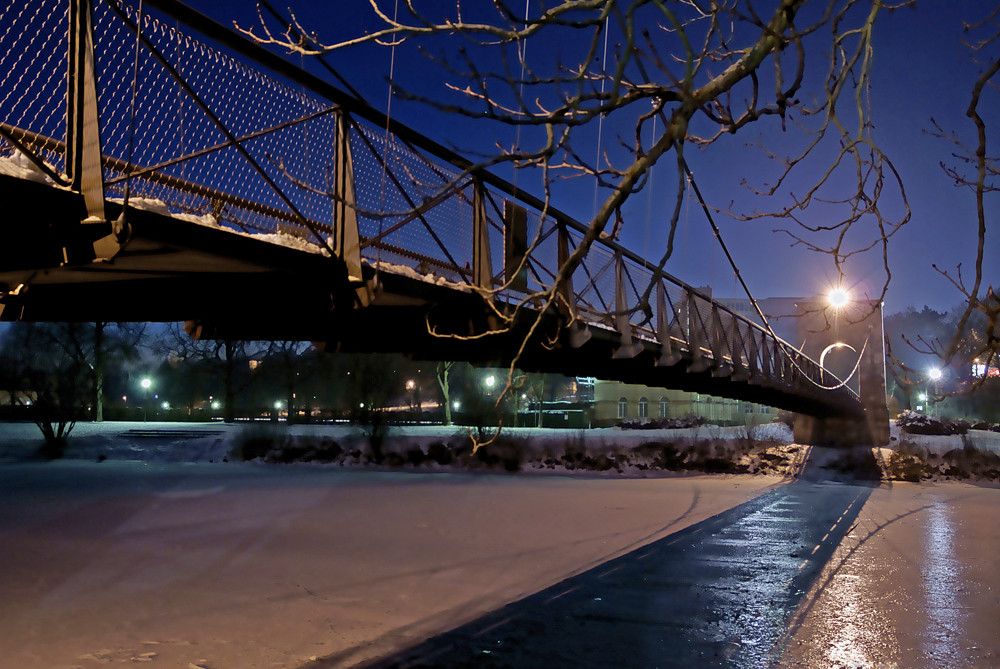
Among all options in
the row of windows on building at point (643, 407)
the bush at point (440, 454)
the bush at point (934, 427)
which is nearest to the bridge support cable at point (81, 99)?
the bush at point (440, 454)

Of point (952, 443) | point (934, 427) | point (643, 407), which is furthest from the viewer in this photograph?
point (643, 407)

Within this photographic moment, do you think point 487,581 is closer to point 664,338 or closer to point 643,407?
point 664,338

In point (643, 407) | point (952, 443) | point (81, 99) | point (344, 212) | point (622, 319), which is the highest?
point (81, 99)

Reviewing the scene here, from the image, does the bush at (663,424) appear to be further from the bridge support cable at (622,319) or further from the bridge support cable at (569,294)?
the bridge support cable at (569,294)

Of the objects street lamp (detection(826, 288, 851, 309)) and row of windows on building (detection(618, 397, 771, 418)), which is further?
row of windows on building (detection(618, 397, 771, 418))

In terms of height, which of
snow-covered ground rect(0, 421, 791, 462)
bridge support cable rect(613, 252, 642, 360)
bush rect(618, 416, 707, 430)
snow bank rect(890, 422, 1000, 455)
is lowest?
snow bank rect(890, 422, 1000, 455)

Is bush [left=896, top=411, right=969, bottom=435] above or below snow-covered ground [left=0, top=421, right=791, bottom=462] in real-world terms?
below

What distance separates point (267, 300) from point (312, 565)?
386 cm

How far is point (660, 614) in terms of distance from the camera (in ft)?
26.9

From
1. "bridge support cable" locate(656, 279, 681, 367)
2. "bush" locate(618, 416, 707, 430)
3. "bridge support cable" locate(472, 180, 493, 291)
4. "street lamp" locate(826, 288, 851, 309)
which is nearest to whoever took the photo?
"street lamp" locate(826, 288, 851, 309)

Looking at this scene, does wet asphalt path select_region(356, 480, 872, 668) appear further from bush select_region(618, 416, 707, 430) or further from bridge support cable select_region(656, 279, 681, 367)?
bush select_region(618, 416, 707, 430)

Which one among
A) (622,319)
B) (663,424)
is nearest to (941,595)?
(622,319)

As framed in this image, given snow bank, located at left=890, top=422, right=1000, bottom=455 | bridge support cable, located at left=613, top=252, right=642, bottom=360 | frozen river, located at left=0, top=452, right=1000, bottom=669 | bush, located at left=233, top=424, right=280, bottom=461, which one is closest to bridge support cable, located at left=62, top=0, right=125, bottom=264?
frozen river, located at left=0, top=452, right=1000, bottom=669

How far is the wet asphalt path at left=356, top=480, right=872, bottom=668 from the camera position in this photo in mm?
6824
